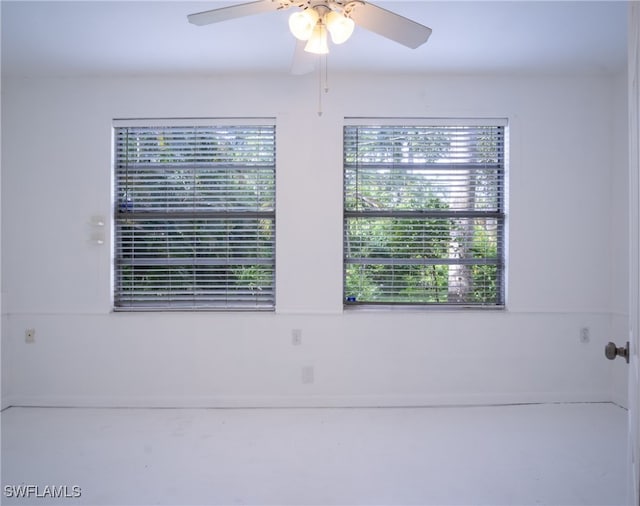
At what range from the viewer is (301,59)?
1.93 meters

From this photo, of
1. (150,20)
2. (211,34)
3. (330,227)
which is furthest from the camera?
(330,227)

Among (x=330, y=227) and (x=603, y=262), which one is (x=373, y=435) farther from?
A: (x=603, y=262)

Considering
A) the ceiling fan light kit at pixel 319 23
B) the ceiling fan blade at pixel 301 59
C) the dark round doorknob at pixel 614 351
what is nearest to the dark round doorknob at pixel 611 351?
the dark round doorknob at pixel 614 351

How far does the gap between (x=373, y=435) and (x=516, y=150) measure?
7.55 feet

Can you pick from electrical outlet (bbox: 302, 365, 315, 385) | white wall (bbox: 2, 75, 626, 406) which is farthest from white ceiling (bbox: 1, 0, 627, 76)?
electrical outlet (bbox: 302, 365, 315, 385)

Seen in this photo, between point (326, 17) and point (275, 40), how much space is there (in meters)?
1.03

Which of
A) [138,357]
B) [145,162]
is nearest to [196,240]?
[145,162]

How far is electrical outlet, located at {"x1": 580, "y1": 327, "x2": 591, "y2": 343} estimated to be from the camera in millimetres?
2992

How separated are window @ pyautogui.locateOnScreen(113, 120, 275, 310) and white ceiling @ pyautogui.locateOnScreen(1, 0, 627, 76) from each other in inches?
20.0

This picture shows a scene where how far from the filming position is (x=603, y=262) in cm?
299

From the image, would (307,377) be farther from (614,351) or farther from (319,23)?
(319,23)

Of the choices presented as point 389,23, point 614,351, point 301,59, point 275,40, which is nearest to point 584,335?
point 614,351

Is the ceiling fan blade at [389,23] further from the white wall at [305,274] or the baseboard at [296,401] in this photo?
the baseboard at [296,401]

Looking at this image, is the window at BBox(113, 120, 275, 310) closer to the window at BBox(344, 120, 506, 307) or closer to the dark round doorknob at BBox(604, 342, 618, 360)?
the window at BBox(344, 120, 506, 307)
